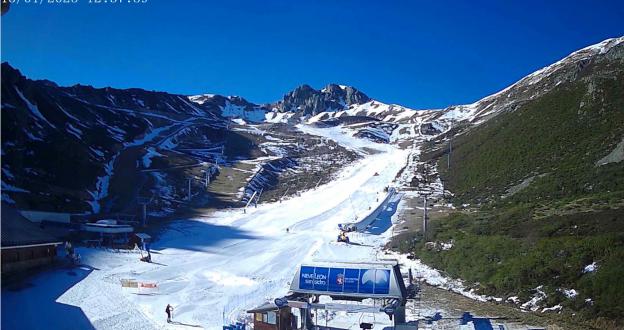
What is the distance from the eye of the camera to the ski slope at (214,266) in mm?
24828

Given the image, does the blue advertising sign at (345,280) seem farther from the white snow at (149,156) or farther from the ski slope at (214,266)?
the white snow at (149,156)

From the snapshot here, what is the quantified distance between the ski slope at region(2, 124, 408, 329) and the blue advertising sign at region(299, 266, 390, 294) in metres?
3.93

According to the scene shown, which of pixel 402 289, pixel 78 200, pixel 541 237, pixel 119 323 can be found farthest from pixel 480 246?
pixel 78 200

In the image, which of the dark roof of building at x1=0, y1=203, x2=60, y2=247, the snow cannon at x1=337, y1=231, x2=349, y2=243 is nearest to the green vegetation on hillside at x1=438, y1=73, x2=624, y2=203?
the snow cannon at x1=337, y1=231, x2=349, y2=243

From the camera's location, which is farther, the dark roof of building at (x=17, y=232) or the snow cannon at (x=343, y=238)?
the snow cannon at (x=343, y=238)

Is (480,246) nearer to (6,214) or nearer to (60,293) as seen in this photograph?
(60,293)

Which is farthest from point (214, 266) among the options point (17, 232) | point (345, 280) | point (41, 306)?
point (345, 280)

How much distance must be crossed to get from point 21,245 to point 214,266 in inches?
524

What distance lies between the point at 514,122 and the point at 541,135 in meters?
17.2

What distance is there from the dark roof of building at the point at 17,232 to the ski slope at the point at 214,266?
282 centimetres

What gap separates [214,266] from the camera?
3734 cm

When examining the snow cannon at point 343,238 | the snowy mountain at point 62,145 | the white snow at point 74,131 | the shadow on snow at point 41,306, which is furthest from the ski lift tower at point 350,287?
the white snow at point 74,131

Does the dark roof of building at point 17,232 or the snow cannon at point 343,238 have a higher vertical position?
the dark roof of building at point 17,232

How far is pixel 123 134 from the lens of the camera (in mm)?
116312
